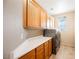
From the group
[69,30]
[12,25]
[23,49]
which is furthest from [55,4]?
[23,49]

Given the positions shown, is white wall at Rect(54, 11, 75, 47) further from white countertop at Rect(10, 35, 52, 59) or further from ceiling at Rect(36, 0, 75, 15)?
white countertop at Rect(10, 35, 52, 59)

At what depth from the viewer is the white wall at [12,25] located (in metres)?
1.79

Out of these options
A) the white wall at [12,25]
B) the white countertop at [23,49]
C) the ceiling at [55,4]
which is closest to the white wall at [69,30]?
the ceiling at [55,4]

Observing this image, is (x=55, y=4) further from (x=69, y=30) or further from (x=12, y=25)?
(x=12, y=25)

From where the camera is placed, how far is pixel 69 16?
21.2 feet

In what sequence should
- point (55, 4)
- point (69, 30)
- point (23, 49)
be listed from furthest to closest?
1. point (69, 30)
2. point (55, 4)
3. point (23, 49)

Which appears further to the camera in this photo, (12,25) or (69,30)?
(69,30)

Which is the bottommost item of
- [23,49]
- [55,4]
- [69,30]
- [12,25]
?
[23,49]

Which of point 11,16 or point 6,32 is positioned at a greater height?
point 11,16

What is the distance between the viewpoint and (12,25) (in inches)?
74.6

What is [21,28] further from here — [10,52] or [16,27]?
[10,52]

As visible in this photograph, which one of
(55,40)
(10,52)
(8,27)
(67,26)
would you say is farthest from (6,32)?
(67,26)
